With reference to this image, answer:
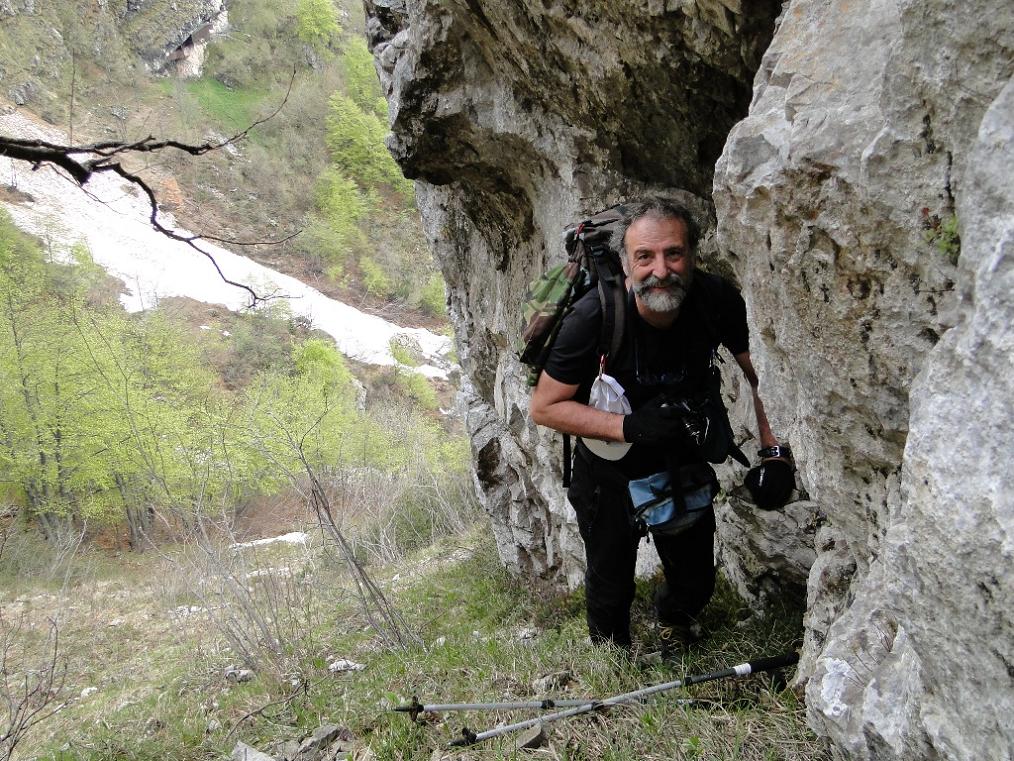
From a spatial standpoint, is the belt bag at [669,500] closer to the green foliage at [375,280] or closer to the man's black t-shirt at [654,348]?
the man's black t-shirt at [654,348]

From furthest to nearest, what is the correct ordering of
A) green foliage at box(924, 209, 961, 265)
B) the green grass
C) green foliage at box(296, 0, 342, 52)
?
green foliage at box(296, 0, 342, 52) → the green grass → green foliage at box(924, 209, 961, 265)

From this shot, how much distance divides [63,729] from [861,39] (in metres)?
6.92

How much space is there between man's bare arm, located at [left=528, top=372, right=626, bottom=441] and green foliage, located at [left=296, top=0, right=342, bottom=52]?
2235 inches

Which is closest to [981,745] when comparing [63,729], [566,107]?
[566,107]

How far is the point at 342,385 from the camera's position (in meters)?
23.5

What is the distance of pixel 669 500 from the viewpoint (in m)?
2.71

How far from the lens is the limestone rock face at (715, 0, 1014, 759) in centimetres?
119

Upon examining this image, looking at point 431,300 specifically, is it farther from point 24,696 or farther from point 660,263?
point 660,263

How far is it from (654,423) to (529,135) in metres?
2.54

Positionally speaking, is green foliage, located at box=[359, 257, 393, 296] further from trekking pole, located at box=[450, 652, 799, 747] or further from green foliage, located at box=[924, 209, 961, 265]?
green foliage, located at box=[924, 209, 961, 265]

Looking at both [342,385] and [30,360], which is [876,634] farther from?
[342,385]

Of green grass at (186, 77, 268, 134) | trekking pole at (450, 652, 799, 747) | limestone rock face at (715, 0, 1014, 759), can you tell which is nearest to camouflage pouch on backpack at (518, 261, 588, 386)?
limestone rock face at (715, 0, 1014, 759)

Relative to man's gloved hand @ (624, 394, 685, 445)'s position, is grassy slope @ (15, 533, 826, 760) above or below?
below

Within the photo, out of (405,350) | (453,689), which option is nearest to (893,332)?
(453,689)
